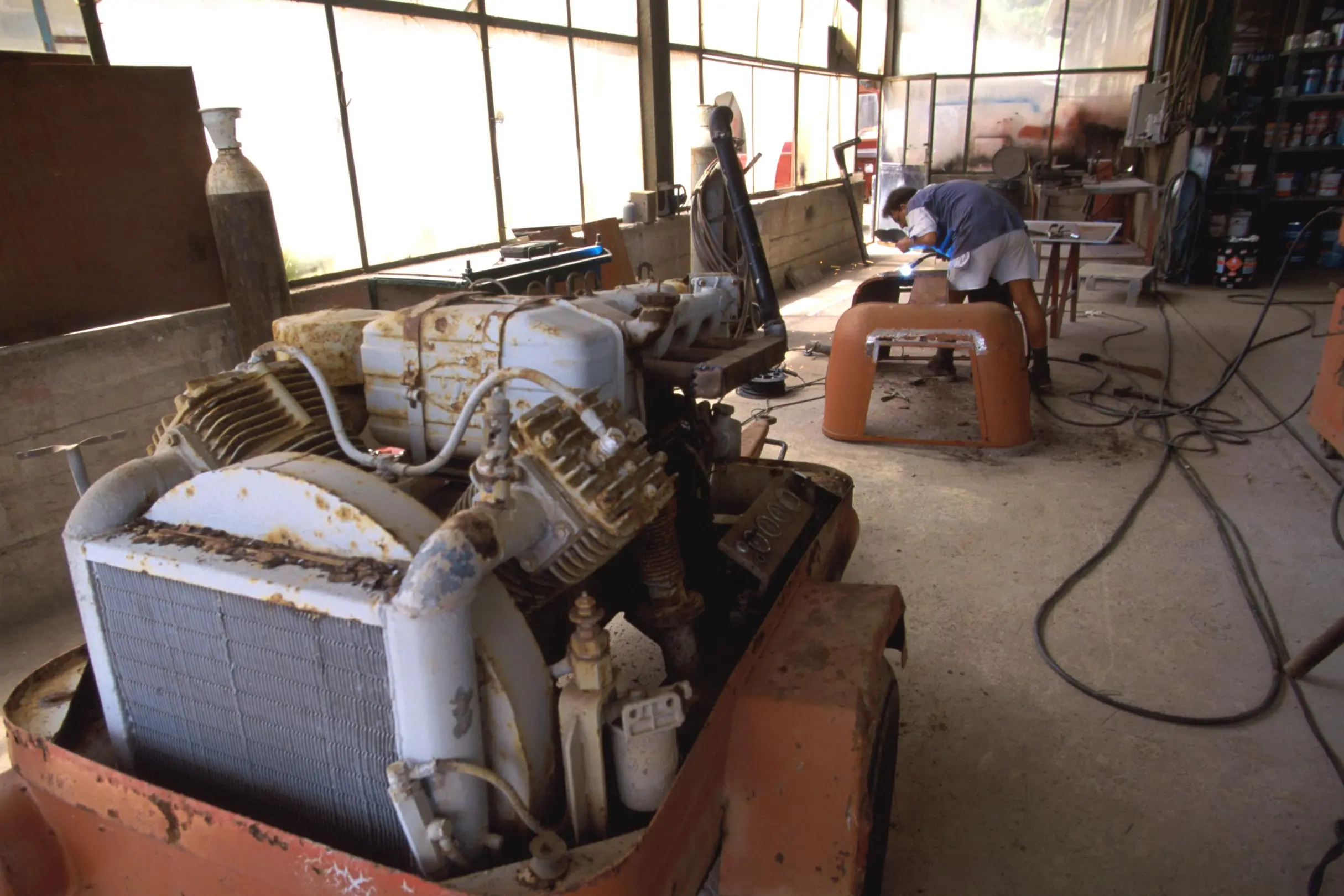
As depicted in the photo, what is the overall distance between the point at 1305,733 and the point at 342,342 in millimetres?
2612

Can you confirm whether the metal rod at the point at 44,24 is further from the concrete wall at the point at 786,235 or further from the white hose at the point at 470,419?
the concrete wall at the point at 786,235

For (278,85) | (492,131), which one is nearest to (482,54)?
(492,131)

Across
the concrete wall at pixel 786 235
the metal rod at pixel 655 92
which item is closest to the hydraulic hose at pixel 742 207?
the concrete wall at pixel 786 235

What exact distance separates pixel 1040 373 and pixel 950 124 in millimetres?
8303

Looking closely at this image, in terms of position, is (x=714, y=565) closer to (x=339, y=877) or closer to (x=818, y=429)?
(x=339, y=877)

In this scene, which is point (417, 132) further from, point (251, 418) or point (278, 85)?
point (251, 418)

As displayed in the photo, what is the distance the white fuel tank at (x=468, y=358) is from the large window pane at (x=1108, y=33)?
39.7 feet

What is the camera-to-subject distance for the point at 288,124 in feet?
13.4

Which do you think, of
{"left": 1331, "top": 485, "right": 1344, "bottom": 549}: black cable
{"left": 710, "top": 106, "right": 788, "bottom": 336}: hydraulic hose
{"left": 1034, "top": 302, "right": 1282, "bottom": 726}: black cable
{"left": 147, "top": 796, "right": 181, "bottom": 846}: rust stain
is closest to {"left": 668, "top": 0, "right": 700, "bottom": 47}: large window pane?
{"left": 710, "top": 106, "right": 788, "bottom": 336}: hydraulic hose

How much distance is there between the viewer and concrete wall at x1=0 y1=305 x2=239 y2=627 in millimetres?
2889

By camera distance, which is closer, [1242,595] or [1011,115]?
[1242,595]

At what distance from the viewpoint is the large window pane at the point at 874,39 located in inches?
471

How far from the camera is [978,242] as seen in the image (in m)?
4.71

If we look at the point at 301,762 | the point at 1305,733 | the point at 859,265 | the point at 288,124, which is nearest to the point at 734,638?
the point at 301,762
